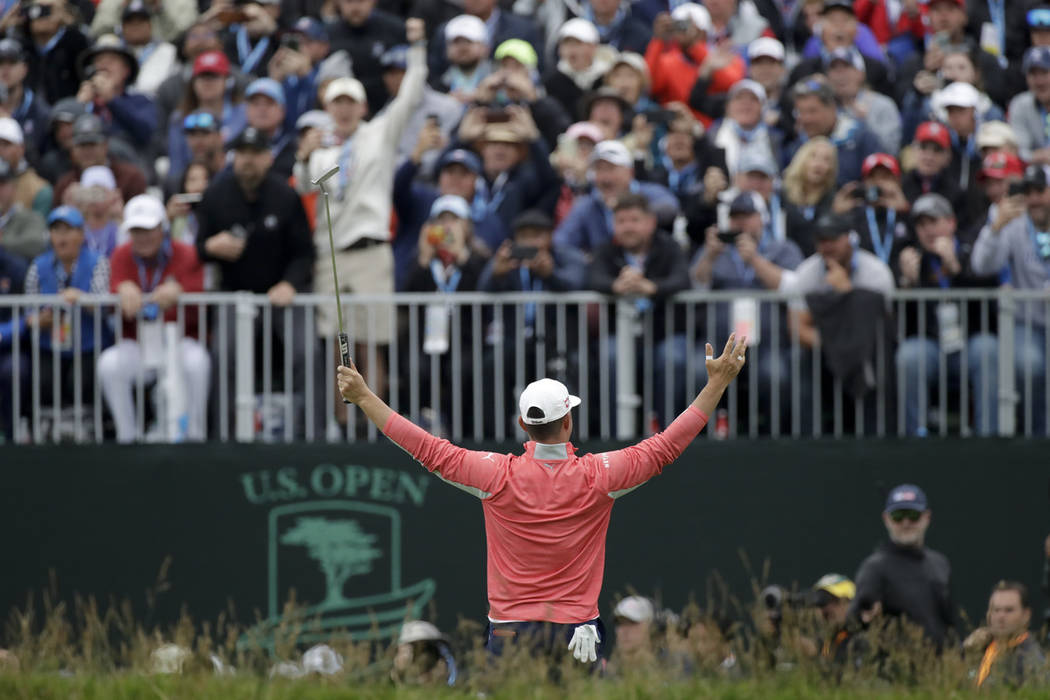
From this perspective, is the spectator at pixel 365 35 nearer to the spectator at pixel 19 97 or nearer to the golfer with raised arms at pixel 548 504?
the spectator at pixel 19 97

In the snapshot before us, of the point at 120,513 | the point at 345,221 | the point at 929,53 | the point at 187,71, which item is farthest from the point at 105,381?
the point at 929,53

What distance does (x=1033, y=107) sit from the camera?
14727 millimetres

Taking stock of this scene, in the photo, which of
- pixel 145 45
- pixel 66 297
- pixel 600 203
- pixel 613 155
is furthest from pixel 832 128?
pixel 145 45

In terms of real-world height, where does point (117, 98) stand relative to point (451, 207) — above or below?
above

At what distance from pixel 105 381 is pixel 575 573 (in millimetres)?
5688

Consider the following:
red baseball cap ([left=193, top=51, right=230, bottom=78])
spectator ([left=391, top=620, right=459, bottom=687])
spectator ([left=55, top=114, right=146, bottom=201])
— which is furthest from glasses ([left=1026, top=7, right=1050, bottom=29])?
spectator ([left=391, top=620, right=459, bottom=687])

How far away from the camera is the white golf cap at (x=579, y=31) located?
15.5 meters

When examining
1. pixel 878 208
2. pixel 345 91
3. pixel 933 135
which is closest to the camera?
pixel 878 208

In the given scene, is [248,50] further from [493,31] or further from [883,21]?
[883,21]

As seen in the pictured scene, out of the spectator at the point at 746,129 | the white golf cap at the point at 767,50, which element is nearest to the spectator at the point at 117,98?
the spectator at the point at 746,129

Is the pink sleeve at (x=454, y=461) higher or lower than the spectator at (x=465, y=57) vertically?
lower

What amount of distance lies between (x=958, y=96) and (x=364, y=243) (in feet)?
15.8

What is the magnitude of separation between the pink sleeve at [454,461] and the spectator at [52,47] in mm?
9689

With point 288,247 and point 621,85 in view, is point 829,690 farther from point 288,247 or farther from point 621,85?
point 621,85
